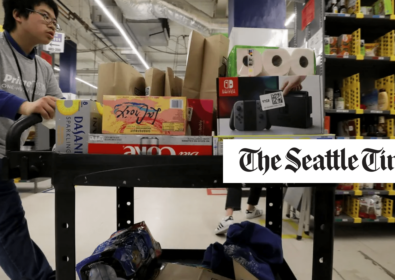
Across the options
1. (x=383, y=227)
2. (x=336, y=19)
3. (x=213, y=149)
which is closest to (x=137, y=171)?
(x=213, y=149)

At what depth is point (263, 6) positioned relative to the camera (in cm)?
207

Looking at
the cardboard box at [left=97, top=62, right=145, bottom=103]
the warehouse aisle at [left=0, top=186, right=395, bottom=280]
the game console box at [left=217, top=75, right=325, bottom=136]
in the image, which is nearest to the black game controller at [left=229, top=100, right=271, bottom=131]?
the game console box at [left=217, top=75, right=325, bottom=136]

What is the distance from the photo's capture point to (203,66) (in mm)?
952

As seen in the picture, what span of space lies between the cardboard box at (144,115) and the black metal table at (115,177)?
3.8 inches

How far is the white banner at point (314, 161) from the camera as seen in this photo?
2.09 ft

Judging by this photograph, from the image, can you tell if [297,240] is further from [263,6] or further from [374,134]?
[263,6]

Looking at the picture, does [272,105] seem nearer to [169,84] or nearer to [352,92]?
[169,84]

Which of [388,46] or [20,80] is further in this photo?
[388,46]

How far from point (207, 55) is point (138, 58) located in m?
8.73

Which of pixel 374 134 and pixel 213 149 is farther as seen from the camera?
pixel 374 134

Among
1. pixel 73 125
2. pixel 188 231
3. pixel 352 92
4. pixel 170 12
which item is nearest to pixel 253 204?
pixel 188 231

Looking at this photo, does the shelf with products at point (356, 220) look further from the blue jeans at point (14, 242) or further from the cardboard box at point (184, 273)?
the blue jeans at point (14, 242)

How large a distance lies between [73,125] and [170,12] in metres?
5.20

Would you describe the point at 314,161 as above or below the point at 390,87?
below
